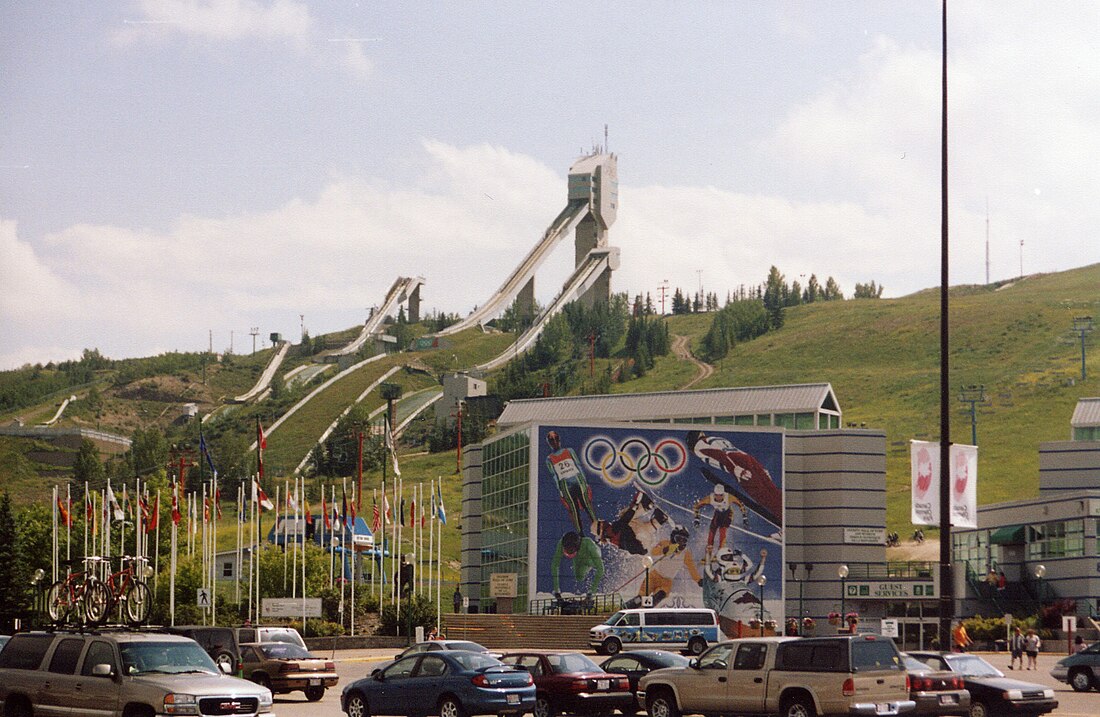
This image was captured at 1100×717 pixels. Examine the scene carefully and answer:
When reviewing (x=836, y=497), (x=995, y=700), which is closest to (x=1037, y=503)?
(x=836, y=497)

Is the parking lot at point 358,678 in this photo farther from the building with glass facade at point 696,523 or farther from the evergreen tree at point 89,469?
the evergreen tree at point 89,469

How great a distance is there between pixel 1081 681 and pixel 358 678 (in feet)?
76.8

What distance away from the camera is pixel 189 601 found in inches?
3930

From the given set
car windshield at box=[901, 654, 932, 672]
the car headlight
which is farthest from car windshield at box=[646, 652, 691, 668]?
the car headlight

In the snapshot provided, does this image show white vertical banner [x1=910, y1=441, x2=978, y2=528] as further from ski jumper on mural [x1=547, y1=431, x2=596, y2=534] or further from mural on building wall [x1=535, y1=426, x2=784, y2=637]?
ski jumper on mural [x1=547, y1=431, x2=596, y2=534]

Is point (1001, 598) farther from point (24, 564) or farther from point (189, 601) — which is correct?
point (24, 564)

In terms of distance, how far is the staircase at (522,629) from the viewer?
83750mm

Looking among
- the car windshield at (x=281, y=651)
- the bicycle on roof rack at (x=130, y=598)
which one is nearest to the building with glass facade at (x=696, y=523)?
the car windshield at (x=281, y=651)

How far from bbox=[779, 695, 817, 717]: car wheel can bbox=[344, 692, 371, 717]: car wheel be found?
9537 mm

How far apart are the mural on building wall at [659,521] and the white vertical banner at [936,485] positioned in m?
43.1

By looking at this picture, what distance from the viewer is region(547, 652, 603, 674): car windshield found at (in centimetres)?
3675

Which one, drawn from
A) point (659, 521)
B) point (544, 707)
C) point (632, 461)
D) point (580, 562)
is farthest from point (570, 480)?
point (544, 707)

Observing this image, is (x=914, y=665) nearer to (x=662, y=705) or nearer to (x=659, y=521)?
(x=662, y=705)

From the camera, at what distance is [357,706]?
3500cm
